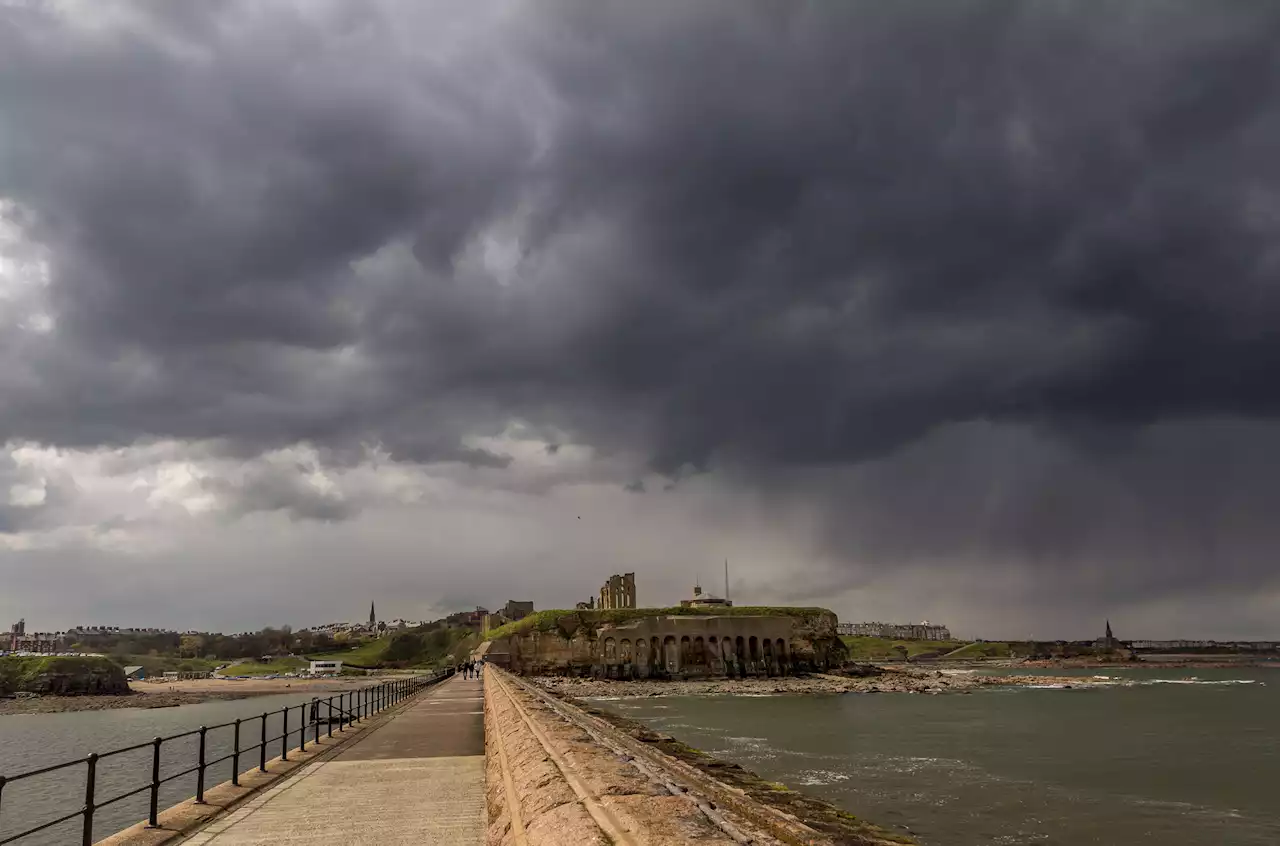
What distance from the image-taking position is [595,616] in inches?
4887

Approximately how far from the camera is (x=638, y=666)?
11512 centimetres

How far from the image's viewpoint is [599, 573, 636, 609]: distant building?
146 m

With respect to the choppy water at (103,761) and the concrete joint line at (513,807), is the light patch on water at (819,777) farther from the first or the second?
the choppy water at (103,761)

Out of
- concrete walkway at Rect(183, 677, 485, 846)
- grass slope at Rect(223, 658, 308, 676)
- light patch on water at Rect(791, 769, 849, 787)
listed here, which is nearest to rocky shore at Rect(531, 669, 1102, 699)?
light patch on water at Rect(791, 769, 849, 787)

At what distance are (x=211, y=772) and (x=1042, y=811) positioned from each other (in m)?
29.9

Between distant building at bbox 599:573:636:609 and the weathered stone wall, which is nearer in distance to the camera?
the weathered stone wall

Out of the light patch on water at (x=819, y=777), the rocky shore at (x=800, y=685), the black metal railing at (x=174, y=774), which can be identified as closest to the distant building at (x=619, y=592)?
the rocky shore at (x=800, y=685)

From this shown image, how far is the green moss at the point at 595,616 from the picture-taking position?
122 m

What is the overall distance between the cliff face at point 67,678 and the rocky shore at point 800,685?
5541 cm

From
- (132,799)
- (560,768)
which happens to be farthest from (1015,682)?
(560,768)

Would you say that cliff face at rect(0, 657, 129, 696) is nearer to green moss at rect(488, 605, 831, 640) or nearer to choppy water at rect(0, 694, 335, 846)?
choppy water at rect(0, 694, 335, 846)

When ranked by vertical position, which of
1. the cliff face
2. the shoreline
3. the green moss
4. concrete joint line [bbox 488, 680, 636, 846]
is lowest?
the shoreline

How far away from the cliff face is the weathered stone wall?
48424mm

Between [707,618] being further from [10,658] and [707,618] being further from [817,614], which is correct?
[10,658]
